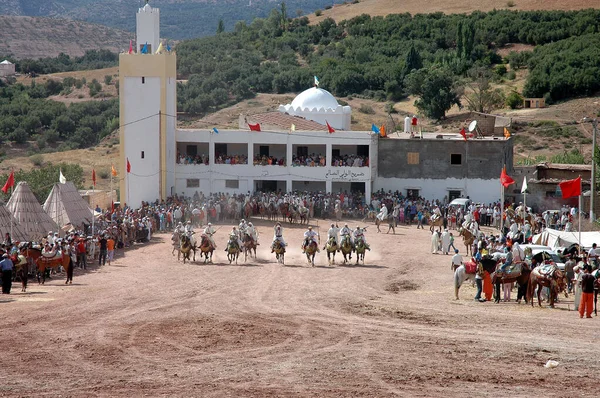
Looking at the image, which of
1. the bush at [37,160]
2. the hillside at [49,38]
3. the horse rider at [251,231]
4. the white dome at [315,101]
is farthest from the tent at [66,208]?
the hillside at [49,38]

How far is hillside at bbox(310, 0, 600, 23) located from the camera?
376ft

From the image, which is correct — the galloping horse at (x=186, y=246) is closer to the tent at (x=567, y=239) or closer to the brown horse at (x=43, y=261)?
the brown horse at (x=43, y=261)

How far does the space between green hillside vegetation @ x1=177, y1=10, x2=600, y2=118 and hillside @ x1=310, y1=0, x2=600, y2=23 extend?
15.7 feet

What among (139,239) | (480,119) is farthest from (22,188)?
(480,119)

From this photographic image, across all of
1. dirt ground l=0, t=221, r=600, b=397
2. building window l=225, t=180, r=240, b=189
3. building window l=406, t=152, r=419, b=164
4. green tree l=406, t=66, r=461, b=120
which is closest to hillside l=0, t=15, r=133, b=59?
green tree l=406, t=66, r=461, b=120

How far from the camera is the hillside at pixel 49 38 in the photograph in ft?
544

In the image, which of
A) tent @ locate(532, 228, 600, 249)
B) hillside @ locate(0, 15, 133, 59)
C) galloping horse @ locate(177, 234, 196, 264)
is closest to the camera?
tent @ locate(532, 228, 600, 249)

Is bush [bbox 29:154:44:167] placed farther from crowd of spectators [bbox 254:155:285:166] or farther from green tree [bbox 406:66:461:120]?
green tree [bbox 406:66:461:120]

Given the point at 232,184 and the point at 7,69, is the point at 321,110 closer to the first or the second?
the point at 232,184

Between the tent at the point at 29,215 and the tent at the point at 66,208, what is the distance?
202 centimetres

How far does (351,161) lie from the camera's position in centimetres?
5156

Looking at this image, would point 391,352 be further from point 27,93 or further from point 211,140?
point 27,93

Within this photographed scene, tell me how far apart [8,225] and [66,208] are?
18.9 ft

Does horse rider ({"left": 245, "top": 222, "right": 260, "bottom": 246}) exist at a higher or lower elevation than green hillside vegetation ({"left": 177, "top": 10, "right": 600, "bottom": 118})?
lower
